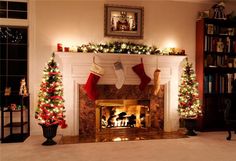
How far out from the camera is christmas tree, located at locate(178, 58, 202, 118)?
4.59m

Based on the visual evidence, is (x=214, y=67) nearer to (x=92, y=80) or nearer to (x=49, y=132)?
(x=92, y=80)

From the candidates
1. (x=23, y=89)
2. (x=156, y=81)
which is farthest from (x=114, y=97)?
(x=23, y=89)

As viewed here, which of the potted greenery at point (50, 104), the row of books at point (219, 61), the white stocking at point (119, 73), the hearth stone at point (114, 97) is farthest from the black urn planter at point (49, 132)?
the row of books at point (219, 61)

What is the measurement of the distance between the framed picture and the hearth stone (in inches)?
42.3

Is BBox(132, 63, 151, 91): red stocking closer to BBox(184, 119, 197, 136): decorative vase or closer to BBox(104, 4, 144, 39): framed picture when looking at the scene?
BBox(104, 4, 144, 39): framed picture

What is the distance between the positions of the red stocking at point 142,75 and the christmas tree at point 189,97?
727mm

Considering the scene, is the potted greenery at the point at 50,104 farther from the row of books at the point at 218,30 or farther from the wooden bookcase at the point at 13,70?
the row of books at the point at 218,30

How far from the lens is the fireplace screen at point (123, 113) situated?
15.5 ft

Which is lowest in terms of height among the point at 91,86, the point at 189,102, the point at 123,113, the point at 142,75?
the point at 123,113

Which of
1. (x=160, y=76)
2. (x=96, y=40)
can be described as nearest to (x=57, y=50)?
(x=96, y=40)

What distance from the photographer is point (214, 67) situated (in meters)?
5.03

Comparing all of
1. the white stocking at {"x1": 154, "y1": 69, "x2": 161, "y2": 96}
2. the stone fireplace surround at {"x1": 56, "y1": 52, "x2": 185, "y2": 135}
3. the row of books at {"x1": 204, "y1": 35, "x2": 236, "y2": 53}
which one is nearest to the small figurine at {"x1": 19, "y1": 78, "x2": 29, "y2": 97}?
the stone fireplace surround at {"x1": 56, "y1": 52, "x2": 185, "y2": 135}

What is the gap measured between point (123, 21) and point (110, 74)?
44.5 inches

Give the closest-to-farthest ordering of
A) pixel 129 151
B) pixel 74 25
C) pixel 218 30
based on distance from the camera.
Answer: pixel 129 151 → pixel 74 25 → pixel 218 30
